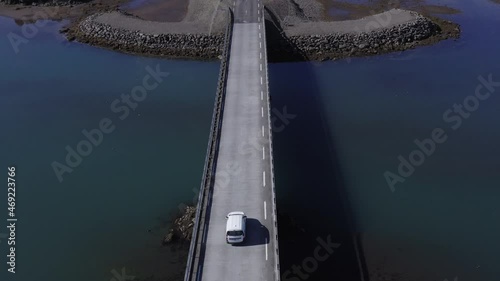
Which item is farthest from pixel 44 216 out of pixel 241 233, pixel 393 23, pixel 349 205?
pixel 393 23

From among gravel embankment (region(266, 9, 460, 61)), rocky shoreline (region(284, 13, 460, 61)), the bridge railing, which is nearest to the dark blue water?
rocky shoreline (region(284, 13, 460, 61))

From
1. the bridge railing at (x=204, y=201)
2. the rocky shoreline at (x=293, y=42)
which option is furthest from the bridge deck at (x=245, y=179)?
the rocky shoreline at (x=293, y=42)

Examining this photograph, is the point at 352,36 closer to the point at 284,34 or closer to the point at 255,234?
the point at 284,34

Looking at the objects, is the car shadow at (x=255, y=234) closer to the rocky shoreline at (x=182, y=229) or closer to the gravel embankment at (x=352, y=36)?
the rocky shoreline at (x=182, y=229)

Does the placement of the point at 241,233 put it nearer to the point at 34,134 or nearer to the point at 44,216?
the point at 44,216

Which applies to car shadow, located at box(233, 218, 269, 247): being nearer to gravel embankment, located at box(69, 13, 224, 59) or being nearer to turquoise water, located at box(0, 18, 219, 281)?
turquoise water, located at box(0, 18, 219, 281)

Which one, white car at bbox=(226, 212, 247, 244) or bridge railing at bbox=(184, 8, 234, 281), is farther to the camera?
white car at bbox=(226, 212, 247, 244)

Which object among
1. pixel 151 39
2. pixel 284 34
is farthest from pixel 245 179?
pixel 151 39
